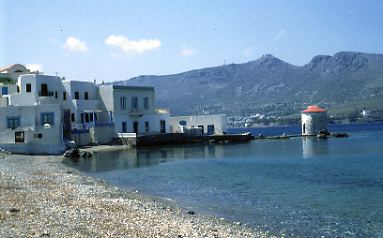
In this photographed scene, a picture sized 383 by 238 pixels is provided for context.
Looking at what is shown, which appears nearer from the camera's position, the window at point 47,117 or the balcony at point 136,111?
the window at point 47,117

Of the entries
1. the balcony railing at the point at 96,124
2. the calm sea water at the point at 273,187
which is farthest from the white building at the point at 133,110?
the calm sea water at the point at 273,187

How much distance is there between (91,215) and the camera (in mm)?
18109

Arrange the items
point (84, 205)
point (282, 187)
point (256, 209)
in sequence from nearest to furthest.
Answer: point (84, 205) < point (256, 209) < point (282, 187)

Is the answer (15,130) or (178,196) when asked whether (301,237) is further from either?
(15,130)

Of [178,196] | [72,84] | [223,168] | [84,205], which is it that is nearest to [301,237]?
[84,205]

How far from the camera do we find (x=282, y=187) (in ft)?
95.9

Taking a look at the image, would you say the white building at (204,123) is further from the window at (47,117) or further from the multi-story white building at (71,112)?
the window at (47,117)

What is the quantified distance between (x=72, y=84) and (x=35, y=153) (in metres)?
19.8

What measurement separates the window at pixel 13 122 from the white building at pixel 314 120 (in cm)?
6237

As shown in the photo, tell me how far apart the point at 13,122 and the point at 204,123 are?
39.4 meters

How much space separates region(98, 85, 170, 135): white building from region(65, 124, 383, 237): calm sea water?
75.2 feet

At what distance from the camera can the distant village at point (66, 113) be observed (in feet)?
176

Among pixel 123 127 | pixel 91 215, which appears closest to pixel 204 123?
pixel 123 127

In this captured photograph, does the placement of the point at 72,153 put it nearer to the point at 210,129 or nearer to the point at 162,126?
the point at 162,126
